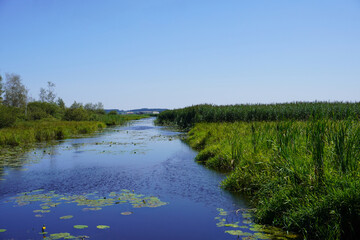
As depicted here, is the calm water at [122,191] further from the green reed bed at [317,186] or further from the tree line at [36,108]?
the tree line at [36,108]

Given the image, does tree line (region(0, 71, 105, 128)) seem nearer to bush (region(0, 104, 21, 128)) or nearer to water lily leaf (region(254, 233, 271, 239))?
bush (region(0, 104, 21, 128))

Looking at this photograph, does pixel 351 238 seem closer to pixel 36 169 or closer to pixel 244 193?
pixel 244 193

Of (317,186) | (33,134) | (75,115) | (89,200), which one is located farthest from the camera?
(75,115)

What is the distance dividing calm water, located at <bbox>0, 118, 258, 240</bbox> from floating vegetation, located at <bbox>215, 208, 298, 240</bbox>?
11cm

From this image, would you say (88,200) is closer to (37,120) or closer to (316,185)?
(316,185)

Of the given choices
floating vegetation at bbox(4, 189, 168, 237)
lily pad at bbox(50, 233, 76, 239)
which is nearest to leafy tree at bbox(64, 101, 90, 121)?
floating vegetation at bbox(4, 189, 168, 237)

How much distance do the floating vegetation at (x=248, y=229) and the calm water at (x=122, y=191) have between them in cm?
11

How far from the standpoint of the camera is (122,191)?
9234 mm

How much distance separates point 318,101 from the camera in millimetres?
34406

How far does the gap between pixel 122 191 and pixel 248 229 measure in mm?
4715

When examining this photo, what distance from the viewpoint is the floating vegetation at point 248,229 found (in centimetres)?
562

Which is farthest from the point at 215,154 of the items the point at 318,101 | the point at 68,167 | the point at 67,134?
the point at 318,101

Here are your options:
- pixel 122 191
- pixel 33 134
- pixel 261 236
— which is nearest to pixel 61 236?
pixel 122 191

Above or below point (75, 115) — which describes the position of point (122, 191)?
below
